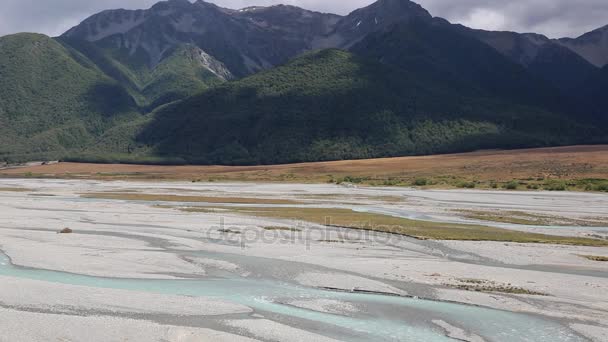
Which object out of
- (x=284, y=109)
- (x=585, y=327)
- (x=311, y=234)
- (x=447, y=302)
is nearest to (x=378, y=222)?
(x=311, y=234)

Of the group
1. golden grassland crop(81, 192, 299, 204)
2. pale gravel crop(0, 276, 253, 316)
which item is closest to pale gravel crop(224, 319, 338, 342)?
pale gravel crop(0, 276, 253, 316)

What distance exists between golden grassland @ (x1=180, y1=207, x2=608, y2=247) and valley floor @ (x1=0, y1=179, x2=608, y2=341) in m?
1.68

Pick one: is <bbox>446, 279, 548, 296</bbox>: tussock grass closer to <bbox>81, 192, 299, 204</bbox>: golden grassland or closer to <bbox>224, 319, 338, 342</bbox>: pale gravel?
<bbox>224, 319, 338, 342</bbox>: pale gravel

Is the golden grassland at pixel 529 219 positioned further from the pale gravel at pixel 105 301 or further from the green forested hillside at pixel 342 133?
the green forested hillside at pixel 342 133

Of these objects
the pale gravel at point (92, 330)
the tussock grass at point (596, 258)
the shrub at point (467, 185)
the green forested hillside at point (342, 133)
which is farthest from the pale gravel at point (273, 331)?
the green forested hillside at point (342, 133)

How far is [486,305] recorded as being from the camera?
21.2 meters

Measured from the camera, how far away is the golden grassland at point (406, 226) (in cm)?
3678

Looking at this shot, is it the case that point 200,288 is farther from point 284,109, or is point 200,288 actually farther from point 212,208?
point 284,109

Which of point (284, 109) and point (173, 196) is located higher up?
point (284, 109)

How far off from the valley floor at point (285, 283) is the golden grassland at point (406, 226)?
168 centimetres

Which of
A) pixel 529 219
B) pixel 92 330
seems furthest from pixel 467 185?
pixel 92 330

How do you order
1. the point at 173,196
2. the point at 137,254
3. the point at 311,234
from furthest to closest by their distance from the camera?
the point at 173,196
the point at 311,234
the point at 137,254

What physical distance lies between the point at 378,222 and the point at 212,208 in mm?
20019

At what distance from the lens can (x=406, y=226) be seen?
4275cm
